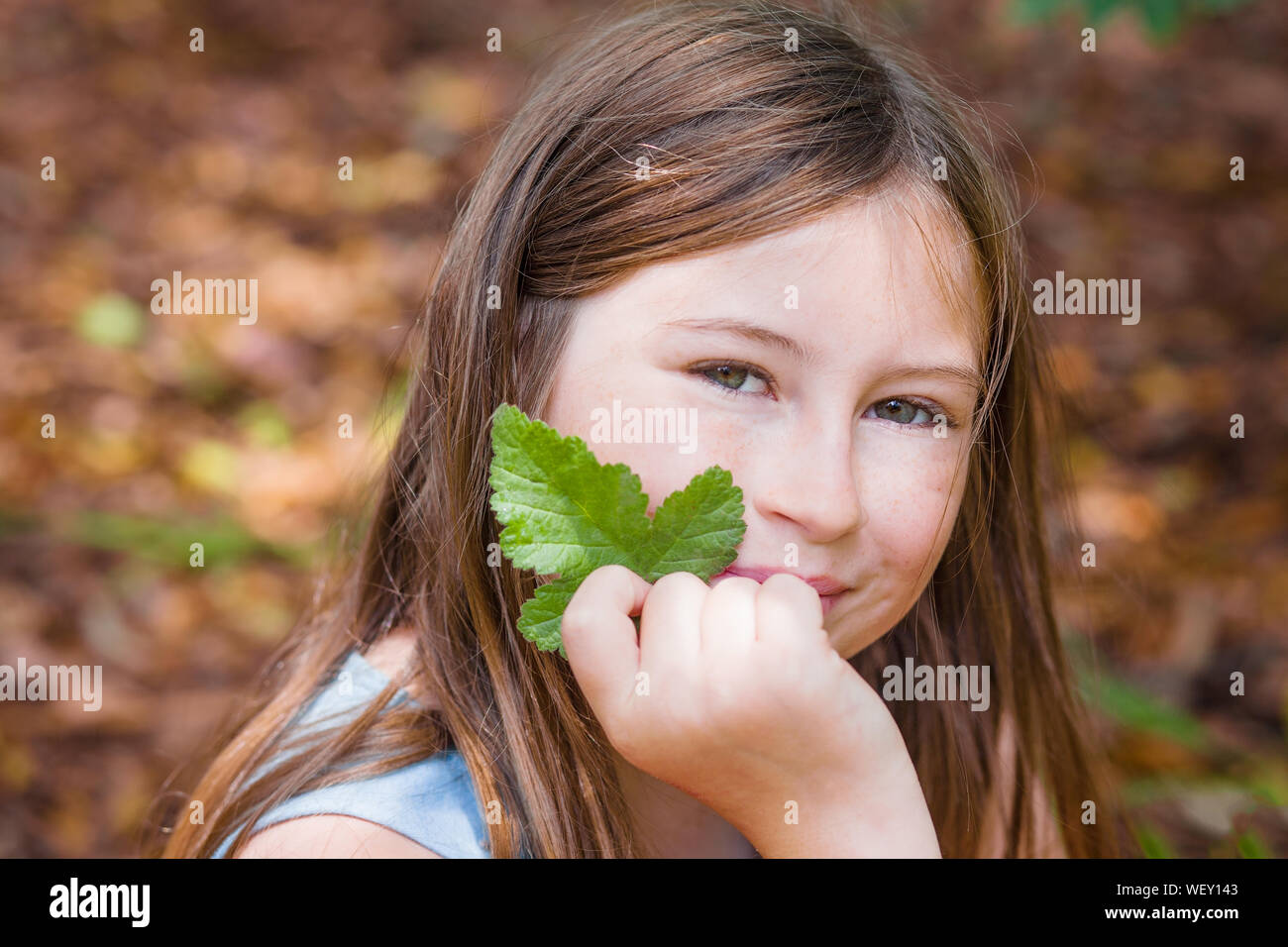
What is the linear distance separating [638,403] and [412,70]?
5108 mm

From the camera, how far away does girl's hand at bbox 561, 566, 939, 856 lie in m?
1.18

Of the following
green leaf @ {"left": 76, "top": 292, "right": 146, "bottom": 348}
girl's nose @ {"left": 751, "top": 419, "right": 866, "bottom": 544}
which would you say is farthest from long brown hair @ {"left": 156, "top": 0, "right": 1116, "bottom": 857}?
green leaf @ {"left": 76, "top": 292, "right": 146, "bottom": 348}

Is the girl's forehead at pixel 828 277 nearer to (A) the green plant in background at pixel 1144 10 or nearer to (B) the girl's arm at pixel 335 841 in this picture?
(B) the girl's arm at pixel 335 841

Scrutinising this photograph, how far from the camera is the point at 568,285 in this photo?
1.47 meters

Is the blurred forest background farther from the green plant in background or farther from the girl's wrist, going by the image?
the girl's wrist

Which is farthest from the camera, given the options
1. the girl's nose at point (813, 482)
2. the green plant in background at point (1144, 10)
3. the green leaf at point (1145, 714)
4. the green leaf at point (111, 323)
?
the green leaf at point (111, 323)

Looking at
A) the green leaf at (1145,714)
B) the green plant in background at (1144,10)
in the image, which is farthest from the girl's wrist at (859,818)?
the green plant in background at (1144,10)

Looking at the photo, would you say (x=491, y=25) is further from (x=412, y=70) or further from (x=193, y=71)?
(x=193, y=71)

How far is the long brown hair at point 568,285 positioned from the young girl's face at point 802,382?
0.17 ft

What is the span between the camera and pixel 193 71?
5648 millimetres

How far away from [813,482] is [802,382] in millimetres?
120

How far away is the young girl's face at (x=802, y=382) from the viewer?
131 centimetres

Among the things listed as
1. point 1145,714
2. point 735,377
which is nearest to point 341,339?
point 1145,714
